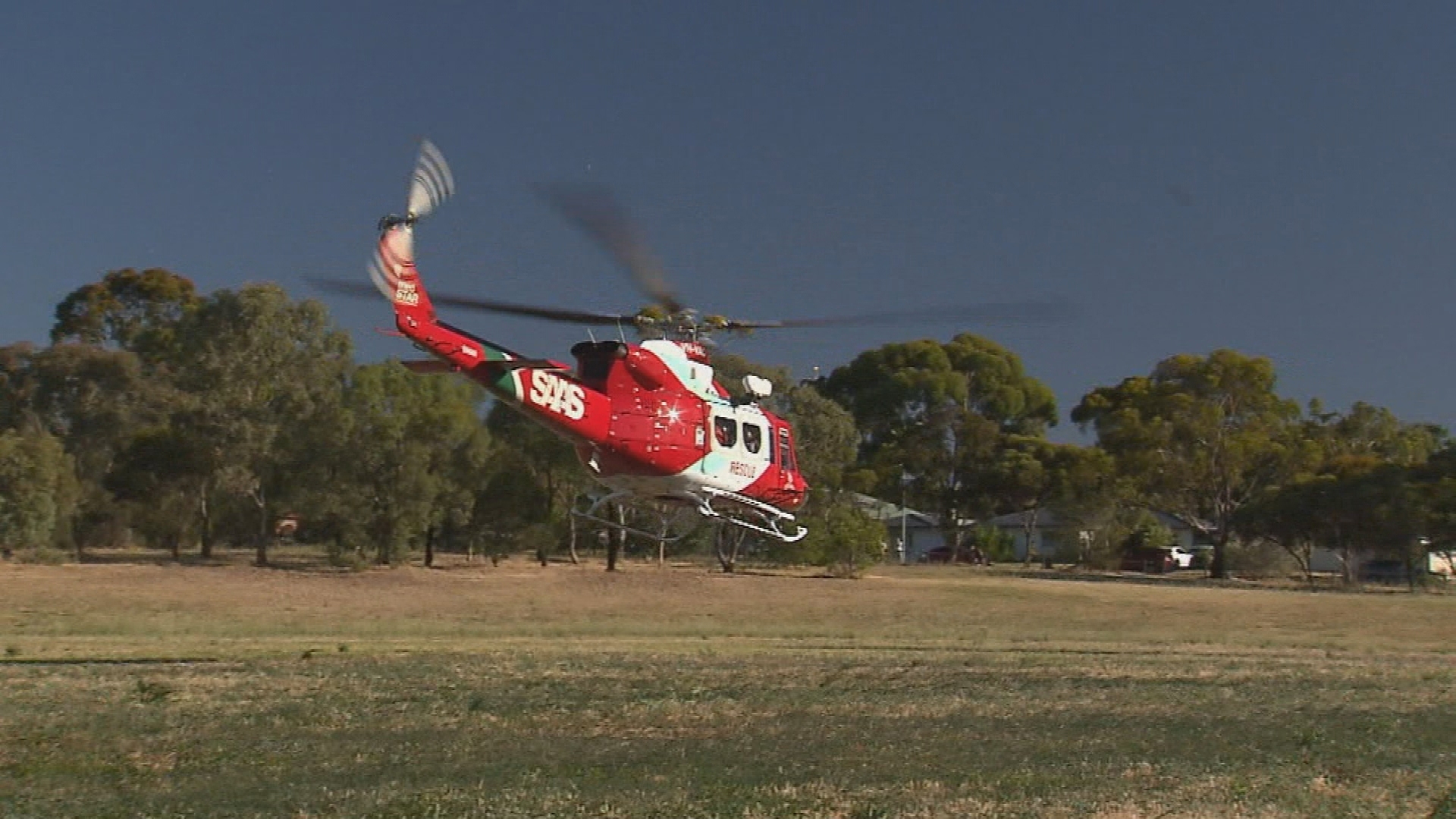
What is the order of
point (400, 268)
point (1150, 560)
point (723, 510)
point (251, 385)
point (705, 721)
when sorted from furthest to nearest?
point (1150, 560)
point (251, 385)
point (723, 510)
point (400, 268)
point (705, 721)

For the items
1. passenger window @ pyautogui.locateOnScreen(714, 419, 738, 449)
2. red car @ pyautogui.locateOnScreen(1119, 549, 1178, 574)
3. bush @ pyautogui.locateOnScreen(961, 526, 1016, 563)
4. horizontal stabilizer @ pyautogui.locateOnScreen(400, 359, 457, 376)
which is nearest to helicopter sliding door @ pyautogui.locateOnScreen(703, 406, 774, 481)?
passenger window @ pyautogui.locateOnScreen(714, 419, 738, 449)

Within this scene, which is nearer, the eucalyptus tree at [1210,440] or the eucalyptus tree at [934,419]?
the eucalyptus tree at [1210,440]

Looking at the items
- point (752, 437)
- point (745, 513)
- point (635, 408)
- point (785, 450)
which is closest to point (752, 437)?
point (752, 437)

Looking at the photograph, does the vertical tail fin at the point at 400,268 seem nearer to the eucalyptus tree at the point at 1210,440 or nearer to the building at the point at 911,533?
the eucalyptus tree at the point at 1210,440

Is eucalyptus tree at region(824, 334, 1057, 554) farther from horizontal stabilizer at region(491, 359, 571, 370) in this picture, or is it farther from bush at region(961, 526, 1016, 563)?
horizontal stabilizer at region(491, 359, 571, 370)

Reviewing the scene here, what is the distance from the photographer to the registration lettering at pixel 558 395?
77.3 ft

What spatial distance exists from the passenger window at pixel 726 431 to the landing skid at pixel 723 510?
0.80 m

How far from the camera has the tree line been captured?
6425cm

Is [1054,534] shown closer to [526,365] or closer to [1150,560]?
[1150,560]

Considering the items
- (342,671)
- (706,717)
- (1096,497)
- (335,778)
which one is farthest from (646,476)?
(1096,497)

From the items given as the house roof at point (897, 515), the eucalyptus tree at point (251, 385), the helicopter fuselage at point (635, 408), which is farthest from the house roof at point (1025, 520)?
the helicopter fuselage at point (635, 408)

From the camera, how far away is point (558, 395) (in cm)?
2389

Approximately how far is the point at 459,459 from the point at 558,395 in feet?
141

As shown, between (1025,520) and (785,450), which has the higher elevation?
(1025,520)
